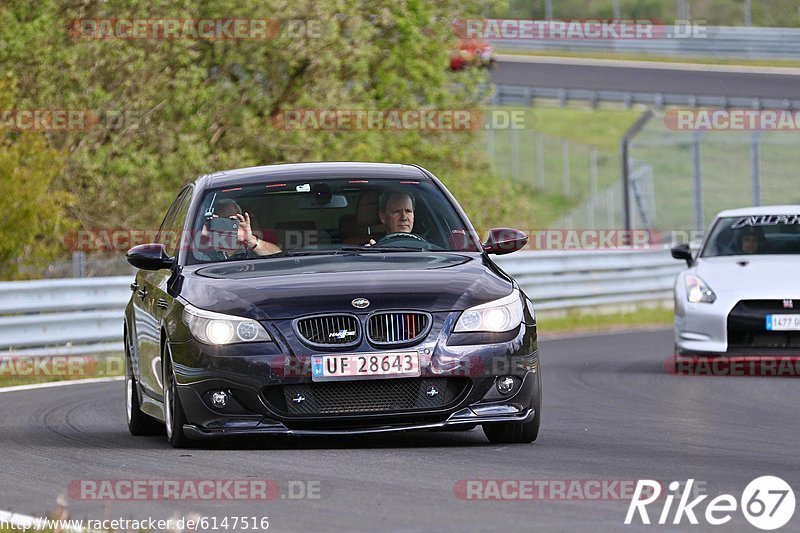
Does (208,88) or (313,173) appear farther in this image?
(208,88)

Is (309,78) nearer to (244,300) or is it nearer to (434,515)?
(244,300)

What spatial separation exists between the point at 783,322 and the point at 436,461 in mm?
6603

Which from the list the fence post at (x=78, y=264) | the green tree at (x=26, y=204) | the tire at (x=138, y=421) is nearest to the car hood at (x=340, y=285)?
the tire at (x=138, y=421)

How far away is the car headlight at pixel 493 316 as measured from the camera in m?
8.69

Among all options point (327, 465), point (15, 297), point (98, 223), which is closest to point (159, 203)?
point (98, 223)

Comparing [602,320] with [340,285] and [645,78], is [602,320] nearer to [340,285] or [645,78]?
[340,285]

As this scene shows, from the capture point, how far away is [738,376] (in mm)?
14539

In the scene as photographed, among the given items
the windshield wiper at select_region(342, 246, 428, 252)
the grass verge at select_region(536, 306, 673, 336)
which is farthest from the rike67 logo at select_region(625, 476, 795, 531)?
the grass verge at select_region(536, 306, 673, 336)

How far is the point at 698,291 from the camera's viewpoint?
14.8m

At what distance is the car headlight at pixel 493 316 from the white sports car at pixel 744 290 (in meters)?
5.76

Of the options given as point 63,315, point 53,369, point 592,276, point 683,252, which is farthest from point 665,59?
point 53,369

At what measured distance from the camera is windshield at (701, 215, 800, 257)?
15.4m

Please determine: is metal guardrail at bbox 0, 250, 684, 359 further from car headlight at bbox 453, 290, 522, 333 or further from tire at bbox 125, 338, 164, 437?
car headlight at bbox 453, 290, 522, 333

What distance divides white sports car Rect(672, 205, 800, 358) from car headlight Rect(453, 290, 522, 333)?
18.9 feet
